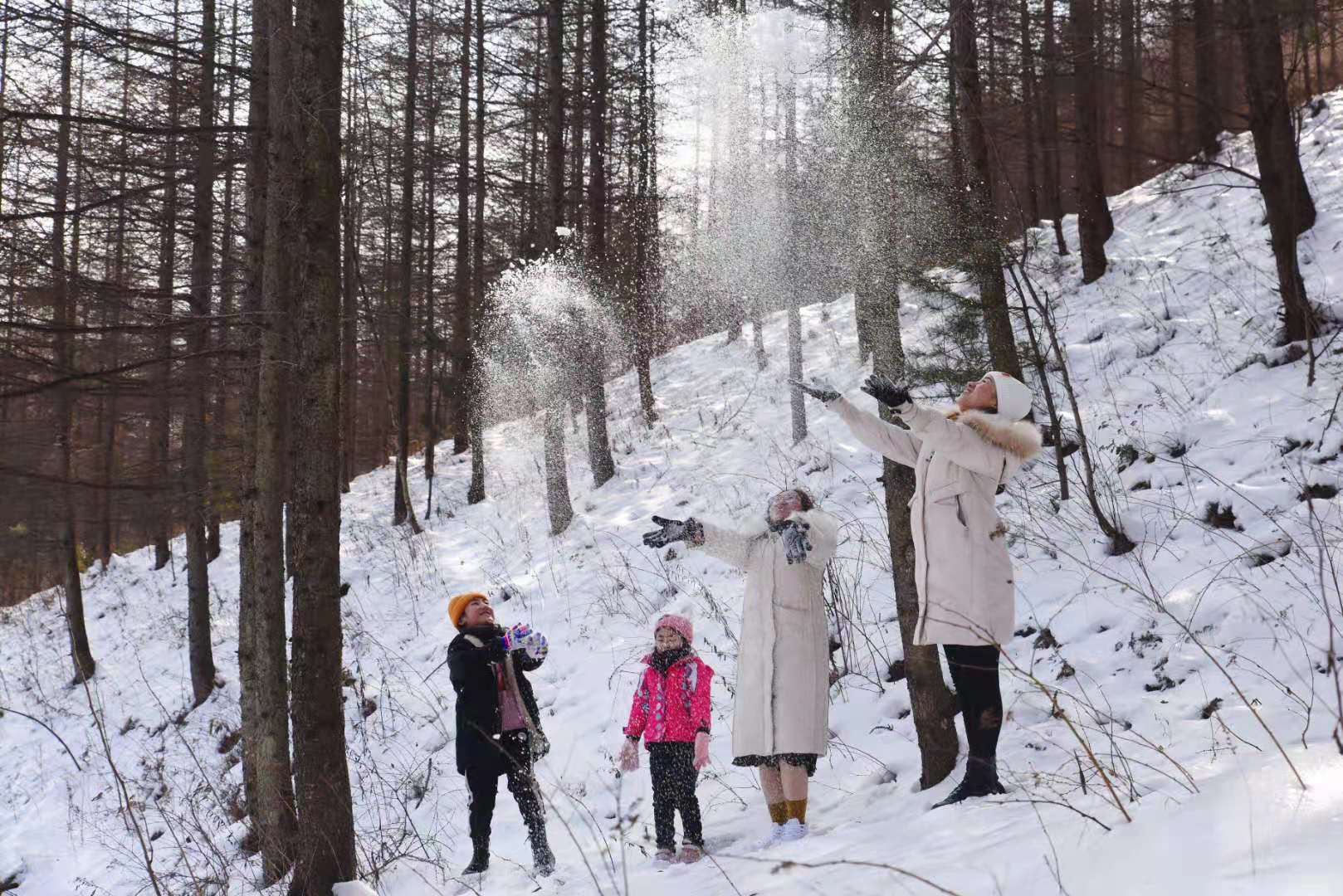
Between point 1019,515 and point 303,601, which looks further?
point 1019,515

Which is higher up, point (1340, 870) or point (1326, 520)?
point (1326, 520)

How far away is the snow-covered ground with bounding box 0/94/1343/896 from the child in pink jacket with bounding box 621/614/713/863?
0.35 meters

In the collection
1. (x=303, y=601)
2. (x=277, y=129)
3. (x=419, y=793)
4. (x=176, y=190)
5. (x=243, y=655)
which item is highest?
(x=176, y=190)

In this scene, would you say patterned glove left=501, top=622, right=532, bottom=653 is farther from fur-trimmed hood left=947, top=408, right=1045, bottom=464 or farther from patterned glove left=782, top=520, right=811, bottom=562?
fur-trimmed hood left=947, top=408, right=1045, bottom=464

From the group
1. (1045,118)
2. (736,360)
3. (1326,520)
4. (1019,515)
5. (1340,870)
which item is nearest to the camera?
(1340,870)

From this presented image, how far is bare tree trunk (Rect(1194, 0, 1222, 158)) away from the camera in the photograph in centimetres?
848

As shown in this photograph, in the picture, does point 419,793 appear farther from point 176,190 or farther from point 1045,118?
point 1045,118

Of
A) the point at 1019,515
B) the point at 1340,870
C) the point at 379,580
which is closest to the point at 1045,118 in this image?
the point at 1019,515

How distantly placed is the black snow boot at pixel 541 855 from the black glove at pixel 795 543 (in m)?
2.16

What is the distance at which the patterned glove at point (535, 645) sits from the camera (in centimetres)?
573

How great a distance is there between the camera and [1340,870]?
5.27 feet

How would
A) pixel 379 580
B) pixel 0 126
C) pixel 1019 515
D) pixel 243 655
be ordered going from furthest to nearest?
pixel 379 580, pixel 243 655, pixel 1019 515, pixel 0 126

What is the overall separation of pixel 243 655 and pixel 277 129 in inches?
182

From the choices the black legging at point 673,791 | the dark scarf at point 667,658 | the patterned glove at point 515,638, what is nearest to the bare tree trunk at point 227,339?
the patterned glove at point 515,638
